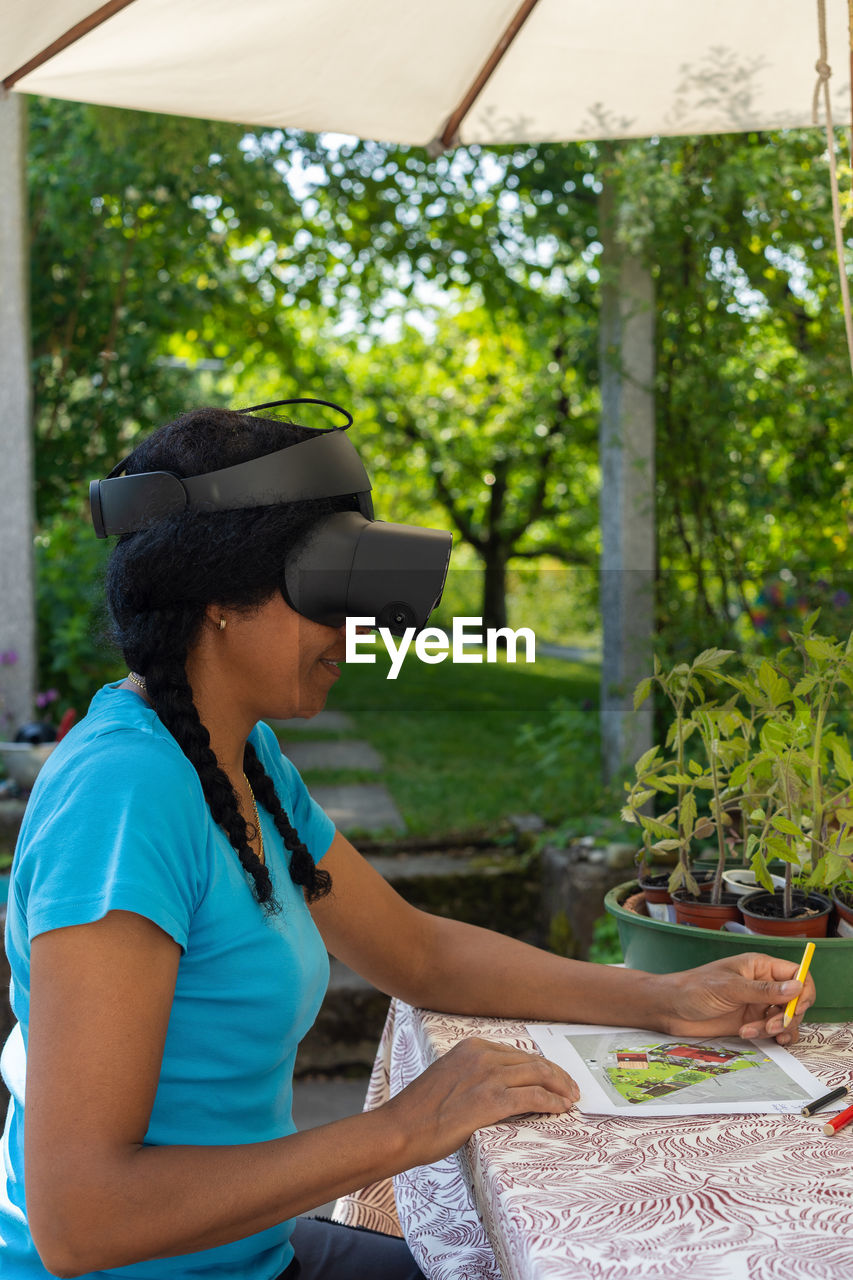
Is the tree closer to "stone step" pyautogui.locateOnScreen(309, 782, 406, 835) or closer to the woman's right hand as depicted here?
"stone step" pyautogui.locateOnScreen(309, 782, 406, 835)

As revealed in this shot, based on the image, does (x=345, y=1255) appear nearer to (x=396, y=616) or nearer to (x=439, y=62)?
(x=396, y=616)

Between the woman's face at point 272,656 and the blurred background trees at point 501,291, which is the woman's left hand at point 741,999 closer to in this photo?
the woman's face at point 272,656

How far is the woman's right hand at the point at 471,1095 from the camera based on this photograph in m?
1.16

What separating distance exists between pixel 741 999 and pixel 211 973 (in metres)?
0.64

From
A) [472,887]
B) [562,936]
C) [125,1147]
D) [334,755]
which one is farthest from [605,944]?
[334,755]

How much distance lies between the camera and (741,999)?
1406 mm

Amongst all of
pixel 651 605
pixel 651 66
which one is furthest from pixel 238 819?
pixel 651 605

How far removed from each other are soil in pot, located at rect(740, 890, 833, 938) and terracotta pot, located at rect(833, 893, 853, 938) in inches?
0.4

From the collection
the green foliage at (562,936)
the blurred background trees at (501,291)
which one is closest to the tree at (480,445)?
the blurred background trees at (501,291)

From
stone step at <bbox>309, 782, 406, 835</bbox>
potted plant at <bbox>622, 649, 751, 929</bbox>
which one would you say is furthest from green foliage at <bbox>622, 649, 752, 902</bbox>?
stone step at <bbox>309, 782, 406, 835</bbox>

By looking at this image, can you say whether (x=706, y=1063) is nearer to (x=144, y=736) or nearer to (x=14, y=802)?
(x=144, y=736)

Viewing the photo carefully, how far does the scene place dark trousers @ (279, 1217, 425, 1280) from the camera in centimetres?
144

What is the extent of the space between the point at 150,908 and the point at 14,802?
126 inches

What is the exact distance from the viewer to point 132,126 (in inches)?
191
